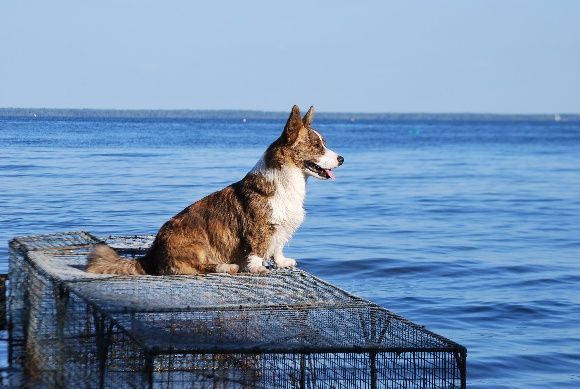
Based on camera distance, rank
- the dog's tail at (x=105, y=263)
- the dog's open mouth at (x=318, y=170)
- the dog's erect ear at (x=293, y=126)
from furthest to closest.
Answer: the dog's open mouth at (x=318, y=170) → the dog's erect ear at (x=293, y=126) → the dog's tail at (x=105, y=263)

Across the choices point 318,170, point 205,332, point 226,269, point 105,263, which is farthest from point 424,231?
point 205,332

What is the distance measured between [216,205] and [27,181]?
19.9 meters

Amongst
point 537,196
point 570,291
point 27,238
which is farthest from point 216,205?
point 537,196

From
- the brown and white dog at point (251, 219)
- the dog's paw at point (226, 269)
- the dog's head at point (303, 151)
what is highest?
the dog's head at point (303, 151)

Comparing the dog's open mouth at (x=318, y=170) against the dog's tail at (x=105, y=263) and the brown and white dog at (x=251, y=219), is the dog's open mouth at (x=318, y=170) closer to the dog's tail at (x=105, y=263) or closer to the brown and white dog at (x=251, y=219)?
the brown and white dog at (x=251, y=219)

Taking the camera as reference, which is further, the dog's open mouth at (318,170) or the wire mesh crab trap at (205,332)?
the dog's open mouth at (318,170)

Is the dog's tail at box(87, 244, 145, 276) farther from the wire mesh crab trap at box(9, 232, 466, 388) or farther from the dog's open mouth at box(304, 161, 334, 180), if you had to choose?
the dog's open mouth at box(304, 161, 334, 180)

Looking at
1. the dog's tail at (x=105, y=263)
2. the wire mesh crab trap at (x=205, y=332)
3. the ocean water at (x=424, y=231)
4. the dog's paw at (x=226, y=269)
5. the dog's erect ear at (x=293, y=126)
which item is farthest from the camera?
the ocean water at (x=424, y=231)

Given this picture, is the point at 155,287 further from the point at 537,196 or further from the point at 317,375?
the point at 537,196

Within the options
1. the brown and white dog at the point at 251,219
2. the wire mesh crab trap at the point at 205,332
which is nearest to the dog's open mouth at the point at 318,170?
the brown and white dog at the point at 251,219

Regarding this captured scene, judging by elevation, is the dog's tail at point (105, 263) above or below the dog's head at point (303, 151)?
below

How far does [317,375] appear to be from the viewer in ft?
29.1

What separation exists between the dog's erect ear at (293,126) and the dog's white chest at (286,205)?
0.84 feet

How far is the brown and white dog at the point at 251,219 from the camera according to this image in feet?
28.7
